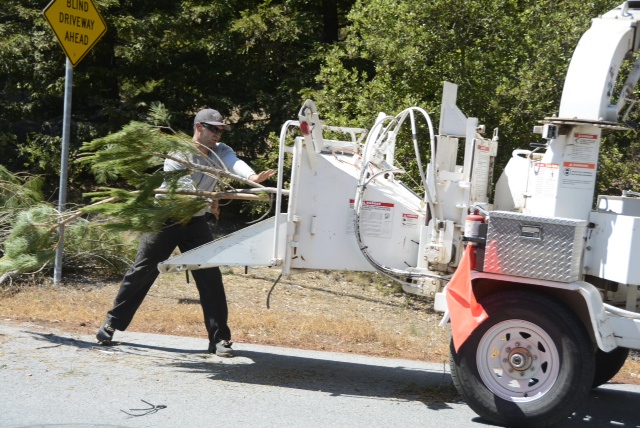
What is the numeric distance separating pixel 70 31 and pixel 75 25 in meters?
0.10

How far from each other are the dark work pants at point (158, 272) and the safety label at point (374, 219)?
4.70 ft

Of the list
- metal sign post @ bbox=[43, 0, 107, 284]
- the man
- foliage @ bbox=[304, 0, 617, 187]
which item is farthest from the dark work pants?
foliage @ bbox=[304, 0, 617, 187]

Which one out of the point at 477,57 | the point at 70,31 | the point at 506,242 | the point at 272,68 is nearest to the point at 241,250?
the point at 506,242

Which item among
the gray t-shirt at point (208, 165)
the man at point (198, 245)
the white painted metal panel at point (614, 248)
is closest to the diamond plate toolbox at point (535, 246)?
the white painted metal panel at point (614, 248)

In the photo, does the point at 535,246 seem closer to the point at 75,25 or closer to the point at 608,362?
the point at 608,362

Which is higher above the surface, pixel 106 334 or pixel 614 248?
pixel 614 248

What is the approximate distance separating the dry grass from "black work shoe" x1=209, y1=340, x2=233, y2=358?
18.7 inches

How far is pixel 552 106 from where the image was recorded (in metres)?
10.3

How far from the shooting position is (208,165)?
7137mm

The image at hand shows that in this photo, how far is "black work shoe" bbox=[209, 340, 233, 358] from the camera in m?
7.27

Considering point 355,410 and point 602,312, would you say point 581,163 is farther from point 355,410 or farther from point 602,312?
point 355,410

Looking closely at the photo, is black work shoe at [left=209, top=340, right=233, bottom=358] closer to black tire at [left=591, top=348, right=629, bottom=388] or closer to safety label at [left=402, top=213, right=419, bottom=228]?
safety label at [left=402, top=213, right=419, bottom=228]

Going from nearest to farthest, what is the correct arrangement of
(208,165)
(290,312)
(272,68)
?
(208,165), (290,312), (272,68)

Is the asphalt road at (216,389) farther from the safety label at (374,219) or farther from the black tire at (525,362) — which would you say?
the safety label at (374,219)
